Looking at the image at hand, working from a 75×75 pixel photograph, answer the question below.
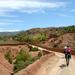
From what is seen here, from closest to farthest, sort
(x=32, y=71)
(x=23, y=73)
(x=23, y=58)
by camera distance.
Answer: (x=23, y=73)
(x=32, y=71)
(x=23, y=58)

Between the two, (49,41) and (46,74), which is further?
(49,41)

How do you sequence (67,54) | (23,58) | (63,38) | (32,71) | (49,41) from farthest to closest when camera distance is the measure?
(49,41), (63,38), (23,58), (67,54), (32,71)

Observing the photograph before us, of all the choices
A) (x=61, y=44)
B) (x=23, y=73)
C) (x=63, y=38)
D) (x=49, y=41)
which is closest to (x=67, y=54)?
(x=23, y=73)

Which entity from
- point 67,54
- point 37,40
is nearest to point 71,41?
point 37,40

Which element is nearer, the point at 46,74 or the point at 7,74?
the point at 46,74

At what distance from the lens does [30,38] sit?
140000 millimetres

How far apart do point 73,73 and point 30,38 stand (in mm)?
114106

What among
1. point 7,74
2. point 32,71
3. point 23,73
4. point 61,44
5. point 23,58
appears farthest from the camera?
point 61,44

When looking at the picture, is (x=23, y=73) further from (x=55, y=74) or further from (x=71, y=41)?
(x=71, y=41)

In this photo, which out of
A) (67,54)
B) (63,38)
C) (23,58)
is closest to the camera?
(67,54)

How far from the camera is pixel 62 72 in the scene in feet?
86.9

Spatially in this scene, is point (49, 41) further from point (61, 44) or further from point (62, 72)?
point (62, 72)

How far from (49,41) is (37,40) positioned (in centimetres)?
1135

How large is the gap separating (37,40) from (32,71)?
113774mm
